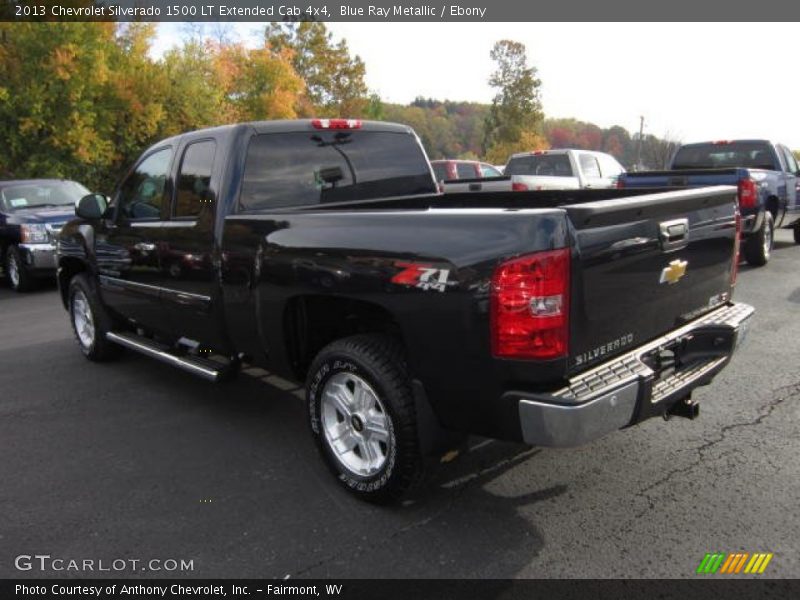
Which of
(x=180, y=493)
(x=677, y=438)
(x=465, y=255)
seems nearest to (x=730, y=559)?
(x=677, y=438)

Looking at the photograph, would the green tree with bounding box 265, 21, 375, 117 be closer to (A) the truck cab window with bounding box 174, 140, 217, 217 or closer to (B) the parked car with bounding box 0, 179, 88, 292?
(B) the parked car with bounding box 0, 179, 88, 292

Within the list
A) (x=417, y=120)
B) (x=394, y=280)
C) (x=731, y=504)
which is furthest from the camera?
(x=417, y=120)

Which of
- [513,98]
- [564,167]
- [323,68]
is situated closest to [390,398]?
[564,167]

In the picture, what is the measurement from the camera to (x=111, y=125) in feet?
61.4

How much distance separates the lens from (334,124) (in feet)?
14.2

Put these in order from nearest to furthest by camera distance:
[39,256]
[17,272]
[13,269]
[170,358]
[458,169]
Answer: [170,358]
[39,256]
[17,272]
[13,269]
[458,169]

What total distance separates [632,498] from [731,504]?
445 millimetres

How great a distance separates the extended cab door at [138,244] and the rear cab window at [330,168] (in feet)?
3.03

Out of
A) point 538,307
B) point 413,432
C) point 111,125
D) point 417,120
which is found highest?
point 417,120

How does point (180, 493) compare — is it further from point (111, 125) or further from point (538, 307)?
point (111, 125)

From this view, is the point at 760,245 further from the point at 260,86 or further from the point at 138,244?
the point at 260,86

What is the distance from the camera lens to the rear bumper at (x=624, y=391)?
8.20 feet

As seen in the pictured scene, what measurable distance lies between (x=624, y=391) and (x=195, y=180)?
297 centimetres
